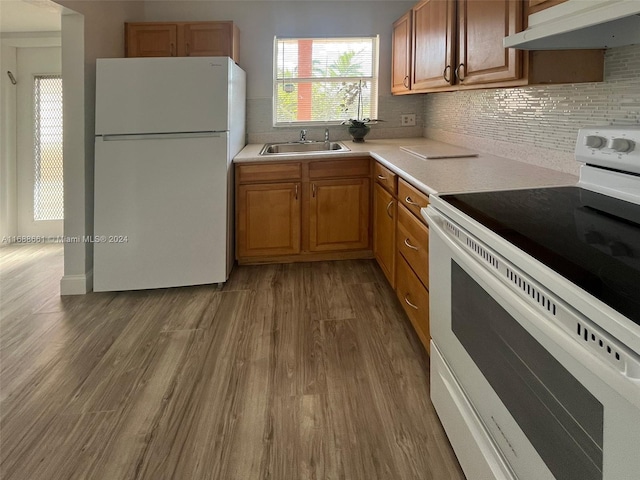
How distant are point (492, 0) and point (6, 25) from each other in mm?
3882

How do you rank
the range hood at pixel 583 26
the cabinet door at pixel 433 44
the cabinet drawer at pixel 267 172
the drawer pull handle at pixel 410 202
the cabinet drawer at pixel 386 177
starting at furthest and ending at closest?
the cabinet drawer at pixel 267 172 → the cabinet drawer at pixel 386 177 → the cabinet door at pixel 433 44 → the drawer pull handle at pixel 410 202 → the range hood at pixel 583 26

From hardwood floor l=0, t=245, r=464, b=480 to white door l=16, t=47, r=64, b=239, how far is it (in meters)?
1.47

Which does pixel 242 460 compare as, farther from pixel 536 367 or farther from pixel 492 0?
pixel 492 0

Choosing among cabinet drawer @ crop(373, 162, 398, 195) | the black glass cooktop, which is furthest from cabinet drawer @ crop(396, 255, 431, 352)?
the black glass cooktop

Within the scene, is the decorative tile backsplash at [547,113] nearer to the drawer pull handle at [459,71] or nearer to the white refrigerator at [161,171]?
the drawer pull handle at [459,71]

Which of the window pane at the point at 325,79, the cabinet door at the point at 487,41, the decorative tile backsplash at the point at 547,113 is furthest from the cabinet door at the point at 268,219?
the cabinet door at the point at 487,41

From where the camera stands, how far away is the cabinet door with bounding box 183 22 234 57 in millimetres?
3479

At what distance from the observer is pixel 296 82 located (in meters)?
3.99

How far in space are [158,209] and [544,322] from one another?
2578mm

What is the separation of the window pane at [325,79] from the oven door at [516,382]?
271 cm

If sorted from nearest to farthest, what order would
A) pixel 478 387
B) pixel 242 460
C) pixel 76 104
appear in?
pixel 478 387 < pixel 242 460 < pixel 76 104

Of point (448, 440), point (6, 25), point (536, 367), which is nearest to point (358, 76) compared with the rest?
point (6, 25)

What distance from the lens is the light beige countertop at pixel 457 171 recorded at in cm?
178

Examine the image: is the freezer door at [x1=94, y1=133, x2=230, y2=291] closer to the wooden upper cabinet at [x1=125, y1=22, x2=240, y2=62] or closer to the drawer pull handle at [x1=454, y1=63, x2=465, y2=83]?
the wooden upper cabinet at [x1=125, y1=22, x2=240, y2=62]
